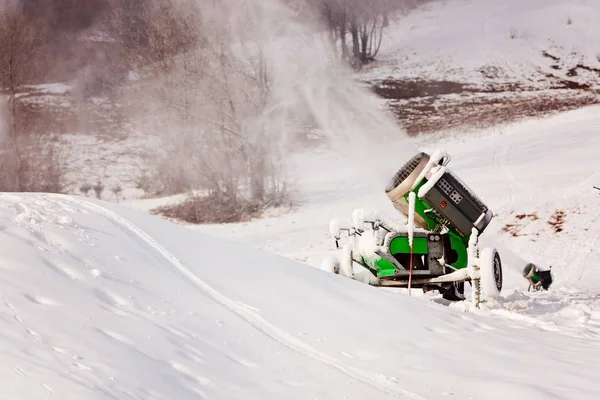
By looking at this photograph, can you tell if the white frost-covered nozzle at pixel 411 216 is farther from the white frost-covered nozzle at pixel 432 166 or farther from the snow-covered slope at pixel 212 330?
the snow-covered slope at pixel 212 330

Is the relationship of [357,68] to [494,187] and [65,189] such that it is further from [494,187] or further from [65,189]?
[494,187]

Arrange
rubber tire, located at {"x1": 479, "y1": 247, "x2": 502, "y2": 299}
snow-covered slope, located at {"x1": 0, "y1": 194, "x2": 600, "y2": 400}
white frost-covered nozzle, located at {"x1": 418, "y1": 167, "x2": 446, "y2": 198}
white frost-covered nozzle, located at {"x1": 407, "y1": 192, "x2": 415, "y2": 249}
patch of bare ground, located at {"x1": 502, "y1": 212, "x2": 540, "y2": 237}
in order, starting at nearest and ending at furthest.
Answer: snow-covered slope, located at {"x1": 0, "y1": 194, "x2": 600, "y2": 400} → rubber tire, located at {"x1": 479, "y1": 247, "x2": 502, "y2": 299} → white frost-covered nozzle, located at {"x1": 418, "y1": 167, "x2": 446, "y2": 198} → white frost-covered nozzle, located at {"x1": 407, "y1": 192, "x2": 415, "y2": 249} → patch of bare ground, located at {"x1": 502, "y1": 212, "x2": 540, "y2": 237}

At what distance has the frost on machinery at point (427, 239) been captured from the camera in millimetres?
7859

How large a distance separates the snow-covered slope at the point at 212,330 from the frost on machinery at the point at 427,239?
1.18m

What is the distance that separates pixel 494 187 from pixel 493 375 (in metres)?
15.3

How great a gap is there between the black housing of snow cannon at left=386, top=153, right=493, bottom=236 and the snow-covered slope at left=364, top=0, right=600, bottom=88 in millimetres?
29198

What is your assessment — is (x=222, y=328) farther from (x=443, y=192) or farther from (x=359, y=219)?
(x=359, y=219)

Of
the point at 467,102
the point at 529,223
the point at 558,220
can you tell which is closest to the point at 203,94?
the point at 529,223

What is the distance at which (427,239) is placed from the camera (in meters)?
8.30

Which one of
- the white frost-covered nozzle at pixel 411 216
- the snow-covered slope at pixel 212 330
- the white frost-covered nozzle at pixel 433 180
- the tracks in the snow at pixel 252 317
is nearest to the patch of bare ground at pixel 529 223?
the white frost-covered nozzle at pixel 411 216

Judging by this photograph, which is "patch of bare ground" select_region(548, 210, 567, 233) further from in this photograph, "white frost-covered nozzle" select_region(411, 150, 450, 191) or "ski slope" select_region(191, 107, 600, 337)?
"white frost-covered nozzle" select_region(411, 150, 450, 191)

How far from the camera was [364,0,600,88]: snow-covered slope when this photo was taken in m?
39.4

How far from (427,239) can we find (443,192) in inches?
24.6

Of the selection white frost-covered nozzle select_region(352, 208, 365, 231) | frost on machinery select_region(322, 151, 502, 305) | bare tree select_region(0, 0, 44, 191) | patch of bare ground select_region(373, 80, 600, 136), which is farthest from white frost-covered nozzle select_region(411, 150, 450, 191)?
patch of bare ground select_region(373, 80, 600, 136)
